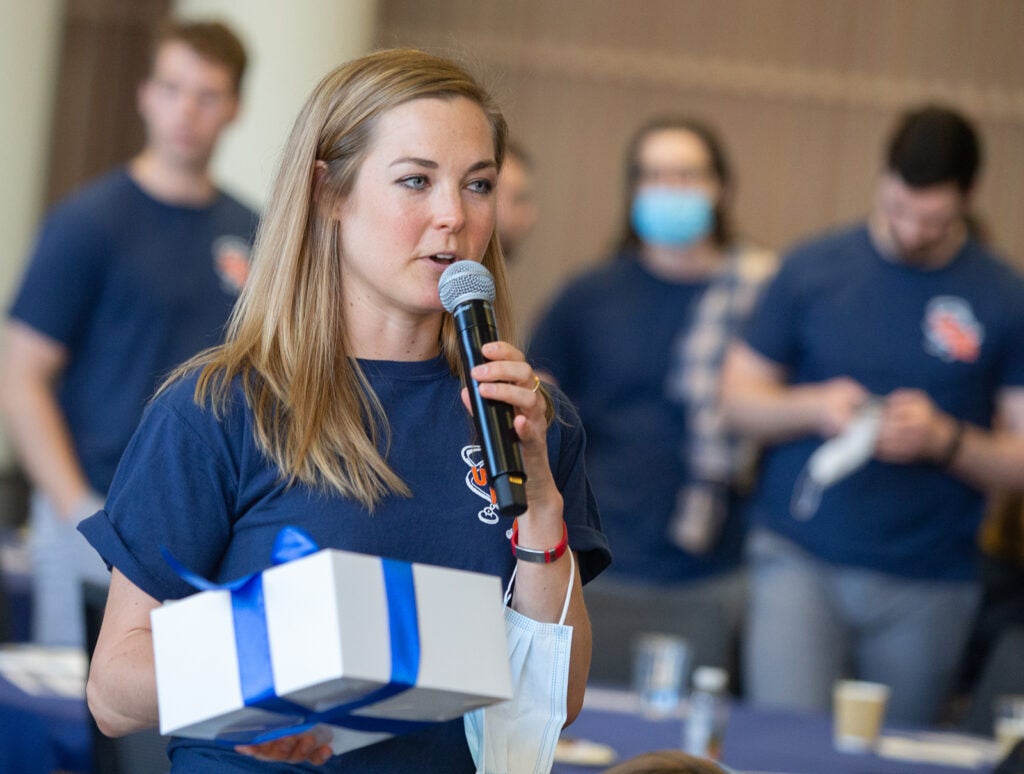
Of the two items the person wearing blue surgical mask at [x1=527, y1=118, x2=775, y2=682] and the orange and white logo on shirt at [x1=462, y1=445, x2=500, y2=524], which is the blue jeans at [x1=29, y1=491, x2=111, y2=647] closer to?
the person wearing blue surgical mask at [x1=527, y1=118, x2=775, y2=682]

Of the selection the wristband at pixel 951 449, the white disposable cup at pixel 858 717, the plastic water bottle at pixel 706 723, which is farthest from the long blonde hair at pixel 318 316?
the wristband at pixel 951 449

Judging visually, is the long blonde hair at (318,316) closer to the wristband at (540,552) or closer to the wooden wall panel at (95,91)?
the wristband at (540,552)

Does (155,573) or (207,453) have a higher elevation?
(207,453)

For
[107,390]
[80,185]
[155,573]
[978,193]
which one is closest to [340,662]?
[155,573]

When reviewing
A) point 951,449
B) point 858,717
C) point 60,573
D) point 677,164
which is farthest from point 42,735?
point 677,164

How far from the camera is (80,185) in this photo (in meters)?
6.50

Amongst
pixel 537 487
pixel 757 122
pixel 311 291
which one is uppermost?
pixel 757 122

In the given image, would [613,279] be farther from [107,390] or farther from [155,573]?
[155,573]

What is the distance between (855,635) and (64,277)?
2022 millimetres

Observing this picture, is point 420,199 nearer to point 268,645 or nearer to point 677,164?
point 268,645

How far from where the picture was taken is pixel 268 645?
1.28m

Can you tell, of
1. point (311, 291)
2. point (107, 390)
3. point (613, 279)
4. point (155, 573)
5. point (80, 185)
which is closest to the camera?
point (155, 573)

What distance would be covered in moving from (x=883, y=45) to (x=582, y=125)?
1433 mm

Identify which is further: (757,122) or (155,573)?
(757,122)
